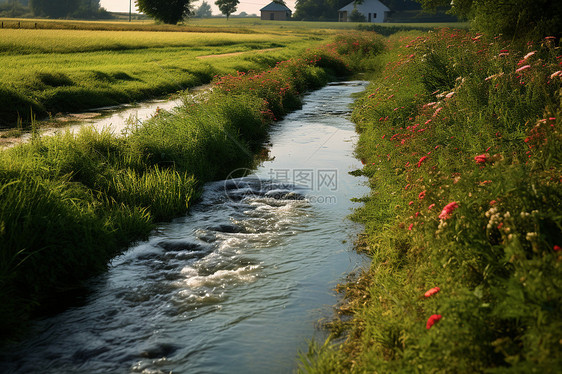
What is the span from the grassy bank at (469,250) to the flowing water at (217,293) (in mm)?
440

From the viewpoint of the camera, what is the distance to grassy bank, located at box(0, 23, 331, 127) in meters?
14.9

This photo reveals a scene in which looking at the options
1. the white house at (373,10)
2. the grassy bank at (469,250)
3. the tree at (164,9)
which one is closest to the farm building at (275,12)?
the white house at (373,10)

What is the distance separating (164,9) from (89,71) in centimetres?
5458

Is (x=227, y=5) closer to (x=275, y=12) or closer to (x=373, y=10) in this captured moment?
(x=275, y=12)

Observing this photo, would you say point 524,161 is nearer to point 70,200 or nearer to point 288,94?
point 70,200

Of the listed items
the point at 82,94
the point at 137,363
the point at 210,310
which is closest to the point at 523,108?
Result: the point at 210,310

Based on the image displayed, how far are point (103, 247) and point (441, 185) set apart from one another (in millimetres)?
3672

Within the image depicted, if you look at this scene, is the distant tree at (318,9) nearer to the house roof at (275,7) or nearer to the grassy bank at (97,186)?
the house roof at (275,7)

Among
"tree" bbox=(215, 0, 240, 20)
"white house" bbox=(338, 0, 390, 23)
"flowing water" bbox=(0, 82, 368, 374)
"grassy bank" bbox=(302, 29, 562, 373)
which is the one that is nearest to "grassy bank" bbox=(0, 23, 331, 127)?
"flowing water" bbox=(0, 82, 368, 374)

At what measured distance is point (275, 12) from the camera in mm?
117312

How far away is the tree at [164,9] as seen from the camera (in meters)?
69.4

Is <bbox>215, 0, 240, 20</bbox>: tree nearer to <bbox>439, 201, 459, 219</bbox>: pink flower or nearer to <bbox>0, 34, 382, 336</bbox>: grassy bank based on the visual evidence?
<bbox>0, 34, 382, 336</bbox>: grassy bank

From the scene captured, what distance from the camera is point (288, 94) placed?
17.4 metres

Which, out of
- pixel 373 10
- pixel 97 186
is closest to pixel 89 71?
pixel 97 186
